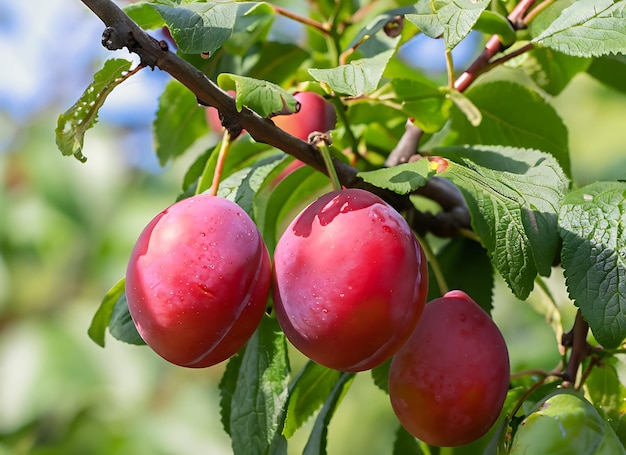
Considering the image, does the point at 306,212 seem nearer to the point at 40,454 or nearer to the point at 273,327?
the point at 273,327

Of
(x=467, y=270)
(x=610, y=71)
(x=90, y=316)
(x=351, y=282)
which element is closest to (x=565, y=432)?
(x=351, y=282)

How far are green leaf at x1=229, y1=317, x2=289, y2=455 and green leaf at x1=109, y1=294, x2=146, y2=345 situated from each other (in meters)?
0.12

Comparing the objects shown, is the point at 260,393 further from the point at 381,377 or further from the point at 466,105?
the point at 466,105

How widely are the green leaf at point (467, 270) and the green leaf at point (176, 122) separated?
1.31 ft

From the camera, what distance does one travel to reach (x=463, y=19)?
677mm

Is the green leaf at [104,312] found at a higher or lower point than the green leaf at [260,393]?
higher

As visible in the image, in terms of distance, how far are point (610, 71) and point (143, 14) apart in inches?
24.6

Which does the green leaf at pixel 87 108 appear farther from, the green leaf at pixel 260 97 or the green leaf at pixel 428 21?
the green leaf at pixel 428 21

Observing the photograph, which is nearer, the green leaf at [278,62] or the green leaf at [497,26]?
the green leaf at [497,26]

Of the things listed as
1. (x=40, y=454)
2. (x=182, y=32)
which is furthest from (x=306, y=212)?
(x=40, y=454)

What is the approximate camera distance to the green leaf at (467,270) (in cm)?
93

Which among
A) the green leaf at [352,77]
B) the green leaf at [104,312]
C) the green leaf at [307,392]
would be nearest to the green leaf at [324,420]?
the green leaf at [307,392]

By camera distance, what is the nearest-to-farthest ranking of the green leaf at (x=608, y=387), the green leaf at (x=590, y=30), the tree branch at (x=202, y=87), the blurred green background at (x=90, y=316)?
the tree branch at (x=202, y=87) < the green leaf at (x=590, y=30) < the green leaf at (x=608, y=387) < the blurred green background at (x=90, y=316)

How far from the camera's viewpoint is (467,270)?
954mm
